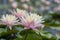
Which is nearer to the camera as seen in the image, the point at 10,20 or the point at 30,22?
the point at 30,22

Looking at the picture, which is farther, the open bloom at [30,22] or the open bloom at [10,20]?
the open bloom at [10,20]

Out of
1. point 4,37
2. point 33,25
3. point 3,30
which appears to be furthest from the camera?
point 4,37

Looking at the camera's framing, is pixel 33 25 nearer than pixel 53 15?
Yes

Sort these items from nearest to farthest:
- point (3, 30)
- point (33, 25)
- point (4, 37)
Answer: point (33, 25), point (3, 30), point (4, 37)

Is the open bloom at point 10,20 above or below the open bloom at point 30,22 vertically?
below

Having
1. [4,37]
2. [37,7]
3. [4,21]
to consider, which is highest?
[4,21]

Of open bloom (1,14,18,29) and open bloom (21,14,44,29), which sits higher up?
open bloom (21,14,44,29)

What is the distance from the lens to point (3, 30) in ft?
3.42

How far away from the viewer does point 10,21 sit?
3.07 feet

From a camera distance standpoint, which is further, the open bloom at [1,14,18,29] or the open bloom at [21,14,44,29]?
the open bloom at [1,14,18,29]

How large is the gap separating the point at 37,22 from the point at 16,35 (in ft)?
0.89

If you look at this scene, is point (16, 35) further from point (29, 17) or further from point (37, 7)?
point (37, 7)

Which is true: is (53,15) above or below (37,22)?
below

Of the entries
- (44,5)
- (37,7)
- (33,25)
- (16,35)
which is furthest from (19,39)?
(37,7)
